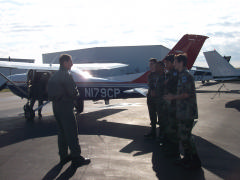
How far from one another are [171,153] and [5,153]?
3558 millimetres

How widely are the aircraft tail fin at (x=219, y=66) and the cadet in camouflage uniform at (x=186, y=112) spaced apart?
1354cm

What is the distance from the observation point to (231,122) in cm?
716

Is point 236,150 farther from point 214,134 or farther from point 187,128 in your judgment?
point 187,128

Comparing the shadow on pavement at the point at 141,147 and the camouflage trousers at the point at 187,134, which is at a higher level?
the camouflage trousers at the point at 187,134

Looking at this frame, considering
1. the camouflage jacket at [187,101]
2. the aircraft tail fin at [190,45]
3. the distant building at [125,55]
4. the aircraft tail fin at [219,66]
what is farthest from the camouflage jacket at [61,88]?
the distant building at [125,55]

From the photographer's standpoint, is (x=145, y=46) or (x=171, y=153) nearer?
(x=171, y=153)

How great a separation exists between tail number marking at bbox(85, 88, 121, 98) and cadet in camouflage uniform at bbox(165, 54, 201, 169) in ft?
14.9

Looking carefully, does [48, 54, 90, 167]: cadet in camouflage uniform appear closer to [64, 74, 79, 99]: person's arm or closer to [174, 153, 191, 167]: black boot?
[64, 74, 79, 99]: person's arm

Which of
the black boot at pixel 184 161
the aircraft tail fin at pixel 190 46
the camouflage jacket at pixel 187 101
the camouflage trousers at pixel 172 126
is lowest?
the black boot at pixel 184 161

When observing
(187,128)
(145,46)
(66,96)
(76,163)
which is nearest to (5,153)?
(76,163)

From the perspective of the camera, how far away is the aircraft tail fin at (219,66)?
15.1 metres

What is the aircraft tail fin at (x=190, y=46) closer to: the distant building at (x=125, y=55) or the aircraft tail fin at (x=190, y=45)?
the aircraft tail fin at (x=190, y=45)

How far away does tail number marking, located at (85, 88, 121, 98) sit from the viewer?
784 cm

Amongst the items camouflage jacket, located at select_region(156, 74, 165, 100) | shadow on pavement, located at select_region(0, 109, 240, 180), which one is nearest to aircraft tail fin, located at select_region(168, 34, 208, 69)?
camouflage jacket, located at select_region(156, 74, 165, 100)
